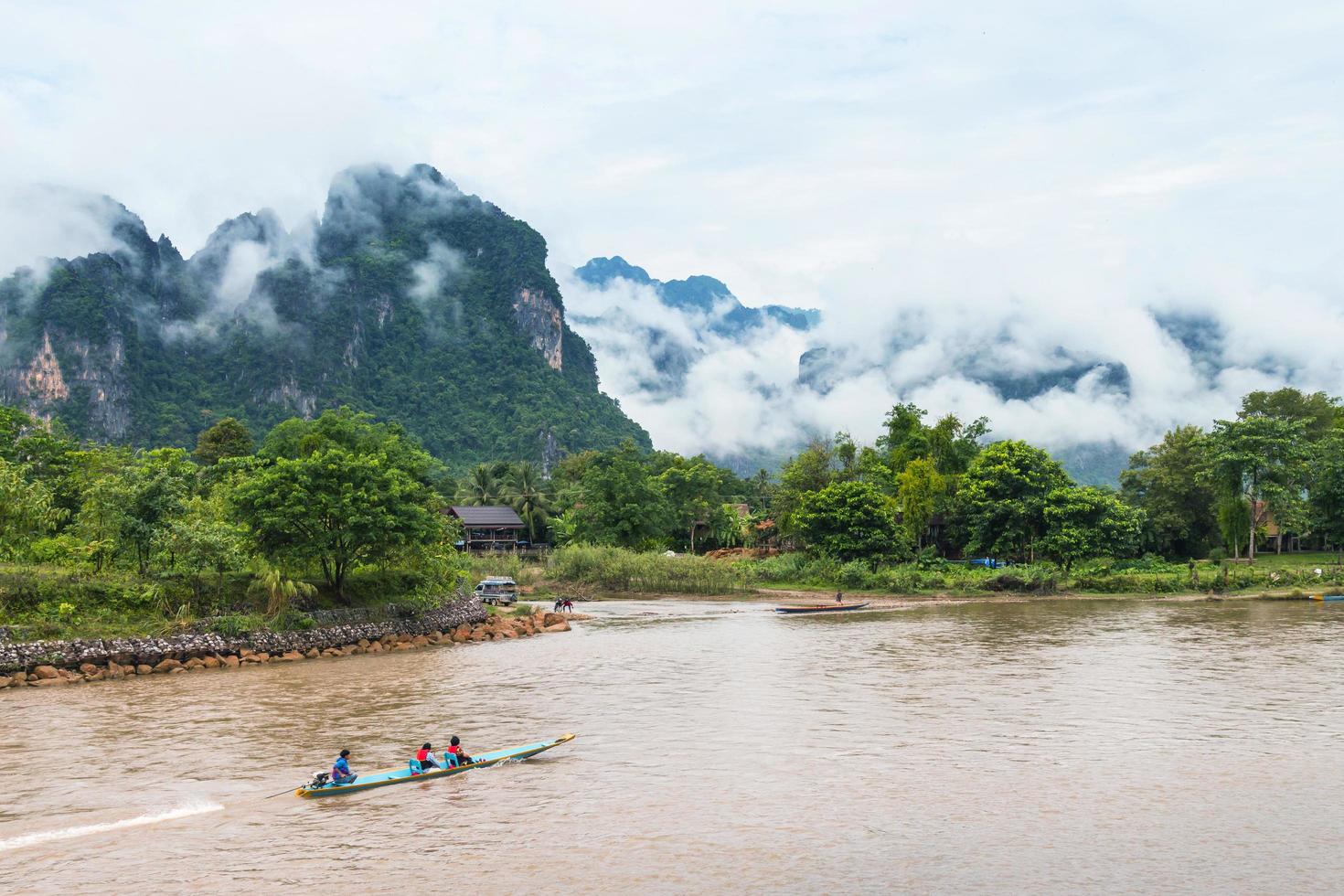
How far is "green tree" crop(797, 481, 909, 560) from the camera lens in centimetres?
6038

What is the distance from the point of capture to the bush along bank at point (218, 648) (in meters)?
27.2

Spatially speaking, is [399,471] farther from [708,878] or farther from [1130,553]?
A: [1130,553]

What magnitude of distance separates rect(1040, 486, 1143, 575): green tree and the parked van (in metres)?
30.5

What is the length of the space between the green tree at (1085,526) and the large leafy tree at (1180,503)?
607cm

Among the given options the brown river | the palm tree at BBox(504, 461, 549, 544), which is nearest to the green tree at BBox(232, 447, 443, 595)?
the brown river

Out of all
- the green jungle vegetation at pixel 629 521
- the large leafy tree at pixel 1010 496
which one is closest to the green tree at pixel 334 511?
the green jungle vegetation at pixel 629 521

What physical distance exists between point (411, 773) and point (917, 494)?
52532 mm

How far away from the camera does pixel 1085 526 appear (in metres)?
58.0

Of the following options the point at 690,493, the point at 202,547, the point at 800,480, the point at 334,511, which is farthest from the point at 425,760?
the point at 690,493

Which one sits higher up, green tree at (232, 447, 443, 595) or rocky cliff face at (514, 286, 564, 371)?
rocky cliff face at (514, 286, 564, 371)

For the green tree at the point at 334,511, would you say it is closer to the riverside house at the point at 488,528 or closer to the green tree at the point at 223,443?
the green tree at the point at 223,443

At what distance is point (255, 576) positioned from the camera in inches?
1339

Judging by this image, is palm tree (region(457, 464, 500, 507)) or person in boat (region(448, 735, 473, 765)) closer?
person in boat (region(448, 735, 473, 765))

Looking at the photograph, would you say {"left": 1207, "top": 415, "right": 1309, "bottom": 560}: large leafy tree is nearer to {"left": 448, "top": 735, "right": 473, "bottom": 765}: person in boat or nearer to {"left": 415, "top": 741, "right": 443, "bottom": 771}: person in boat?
{"left": 448, "top": 735, "right": 473, "bottom": 765}: person in boat
